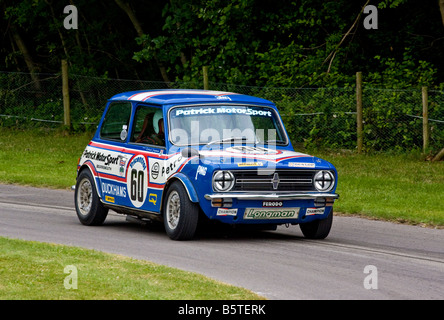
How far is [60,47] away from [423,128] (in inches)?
Answer: 641

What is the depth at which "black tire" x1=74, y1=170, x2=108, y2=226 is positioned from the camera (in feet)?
42.1

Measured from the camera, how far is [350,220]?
14.0 metres

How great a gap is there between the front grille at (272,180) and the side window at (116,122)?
235 centimetres

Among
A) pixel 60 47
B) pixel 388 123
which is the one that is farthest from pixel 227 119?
pixel 60 47

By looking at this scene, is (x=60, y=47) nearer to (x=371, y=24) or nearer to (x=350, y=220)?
(x=371, y=24)

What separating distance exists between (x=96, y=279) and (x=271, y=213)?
306 centimetres

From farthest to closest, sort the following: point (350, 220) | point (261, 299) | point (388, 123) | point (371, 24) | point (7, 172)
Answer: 1. point (371, 24)
2. point (388, 123)
3. point (7, 172)
4. point (350, 220)
5. point (261, 299)

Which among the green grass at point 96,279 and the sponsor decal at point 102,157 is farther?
the sponsor decal at point 102,157

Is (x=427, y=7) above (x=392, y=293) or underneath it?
above

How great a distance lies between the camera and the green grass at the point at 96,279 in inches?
307
